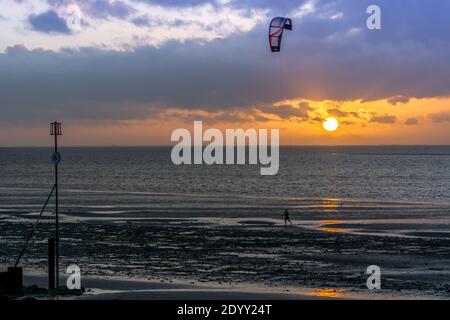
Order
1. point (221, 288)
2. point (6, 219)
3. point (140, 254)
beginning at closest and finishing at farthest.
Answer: point (221, 288), point (140, 254), point (6, 219)

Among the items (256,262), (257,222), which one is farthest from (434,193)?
(256,262)

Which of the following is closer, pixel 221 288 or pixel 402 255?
pixel 221 288

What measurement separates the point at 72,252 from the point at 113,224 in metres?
12.2

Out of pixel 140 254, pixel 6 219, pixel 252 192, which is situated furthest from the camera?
pixel 252 192

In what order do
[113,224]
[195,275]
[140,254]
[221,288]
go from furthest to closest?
[113,224]
[140,254]
[195,275]
[221,288]

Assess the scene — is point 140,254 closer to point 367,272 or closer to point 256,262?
point 256,262

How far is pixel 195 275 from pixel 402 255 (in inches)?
419

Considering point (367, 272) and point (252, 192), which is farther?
point (252, 192)

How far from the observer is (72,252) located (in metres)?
29.1
